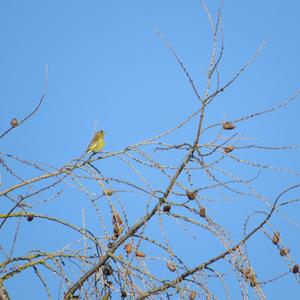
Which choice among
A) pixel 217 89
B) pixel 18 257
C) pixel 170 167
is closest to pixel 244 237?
pixel 170 167

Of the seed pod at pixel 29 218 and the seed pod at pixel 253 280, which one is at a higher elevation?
the seed pod at pixel 29 218

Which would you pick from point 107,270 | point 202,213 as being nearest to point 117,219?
point 107,270

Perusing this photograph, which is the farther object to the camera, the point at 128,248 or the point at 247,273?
the point at 128,248

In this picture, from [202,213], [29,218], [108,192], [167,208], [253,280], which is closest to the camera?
[253,280]

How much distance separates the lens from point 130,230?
3.25 metres

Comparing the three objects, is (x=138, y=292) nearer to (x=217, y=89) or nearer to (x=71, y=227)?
(x=71, y=227)

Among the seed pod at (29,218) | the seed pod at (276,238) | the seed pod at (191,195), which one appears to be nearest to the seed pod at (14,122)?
the seed pod at (29,218)

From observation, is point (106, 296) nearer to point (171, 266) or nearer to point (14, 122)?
point (171, 266)

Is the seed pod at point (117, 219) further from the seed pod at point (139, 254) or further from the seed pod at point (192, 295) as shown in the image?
the seed pod at point (192, 295)

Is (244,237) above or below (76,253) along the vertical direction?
below

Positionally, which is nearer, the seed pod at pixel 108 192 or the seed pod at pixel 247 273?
the seed pod at pixel 247 273

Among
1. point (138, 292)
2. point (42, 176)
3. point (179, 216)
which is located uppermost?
point (42, 176)

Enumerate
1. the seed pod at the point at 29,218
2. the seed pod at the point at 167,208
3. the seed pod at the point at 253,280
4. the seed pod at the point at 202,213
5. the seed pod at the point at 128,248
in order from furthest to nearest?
the seed pod at the point at 29,218 < the seed pod at the point at 128,248 < the seed pod at the point at 167,208 < the seed pod at the point at 202,213 < the seed pod at the point at 253,280

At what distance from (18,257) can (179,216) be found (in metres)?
0.98
